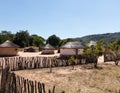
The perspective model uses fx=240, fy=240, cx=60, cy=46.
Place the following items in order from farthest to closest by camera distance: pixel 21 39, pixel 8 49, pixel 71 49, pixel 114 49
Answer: pixel 21 39, pixel 8 49, pixel 71 49, pixel 114 49

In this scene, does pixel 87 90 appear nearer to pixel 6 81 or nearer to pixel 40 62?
pixel 6 81

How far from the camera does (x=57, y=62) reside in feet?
87.1

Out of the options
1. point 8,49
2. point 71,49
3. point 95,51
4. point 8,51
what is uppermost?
point 8,49

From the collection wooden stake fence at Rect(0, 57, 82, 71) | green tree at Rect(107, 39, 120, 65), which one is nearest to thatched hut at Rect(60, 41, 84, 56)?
green tree at Rect(107, 39, 120, 65)

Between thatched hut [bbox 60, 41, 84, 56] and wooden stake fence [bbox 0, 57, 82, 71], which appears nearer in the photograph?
wooden stake fence [bbox 0, 57, 82, 71]

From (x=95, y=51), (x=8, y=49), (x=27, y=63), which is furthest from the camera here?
(x=8, y=49)

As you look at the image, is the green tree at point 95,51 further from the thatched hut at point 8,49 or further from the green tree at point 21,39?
the green tree at point 21,39

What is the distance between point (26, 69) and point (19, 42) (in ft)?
162

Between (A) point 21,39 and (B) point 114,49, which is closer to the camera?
(B) point 114,49

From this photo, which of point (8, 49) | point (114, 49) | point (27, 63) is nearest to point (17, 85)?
point (27, 63)

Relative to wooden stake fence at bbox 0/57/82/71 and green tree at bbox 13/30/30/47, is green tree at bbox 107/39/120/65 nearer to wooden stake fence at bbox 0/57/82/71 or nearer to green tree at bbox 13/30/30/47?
wooden stake fence at bbox 0/57/82/71

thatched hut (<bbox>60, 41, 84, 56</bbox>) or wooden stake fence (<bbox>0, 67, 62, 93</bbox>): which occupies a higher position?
thatched hut (<bbox>60, 41, 84, 56</bbox>)

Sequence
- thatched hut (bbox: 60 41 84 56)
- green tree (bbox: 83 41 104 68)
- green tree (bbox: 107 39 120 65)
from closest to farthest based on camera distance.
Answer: green tree (bbox: 83 41 104 68), green tree (bbox: 107 39 120 65), thatched hut (bbox: 60 41 84 56)

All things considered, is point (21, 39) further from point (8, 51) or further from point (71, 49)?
point (71, 49)
